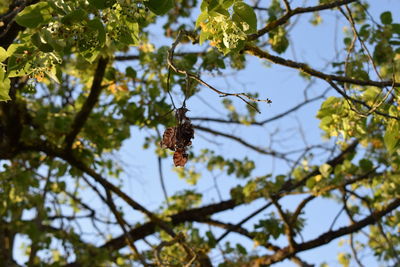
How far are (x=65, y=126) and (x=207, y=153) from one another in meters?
2.45

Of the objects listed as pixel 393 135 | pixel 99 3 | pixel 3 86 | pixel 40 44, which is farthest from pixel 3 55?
pixel 393 135

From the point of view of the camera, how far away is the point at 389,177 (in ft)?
13.7

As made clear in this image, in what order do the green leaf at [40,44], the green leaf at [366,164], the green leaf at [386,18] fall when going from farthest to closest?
the green leaf at [366,164], the green leaf at [386,18], the green leaf at [40,44]

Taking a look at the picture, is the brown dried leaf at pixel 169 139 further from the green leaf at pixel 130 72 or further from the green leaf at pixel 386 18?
the green leaf at pixel 386 18

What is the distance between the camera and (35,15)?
179cm

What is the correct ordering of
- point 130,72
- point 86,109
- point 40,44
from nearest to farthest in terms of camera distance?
point 40,44, point 86,109, point 130,72

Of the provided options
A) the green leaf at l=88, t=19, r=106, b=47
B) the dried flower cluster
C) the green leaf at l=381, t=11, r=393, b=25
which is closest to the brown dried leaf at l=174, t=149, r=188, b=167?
the dried flower cluster

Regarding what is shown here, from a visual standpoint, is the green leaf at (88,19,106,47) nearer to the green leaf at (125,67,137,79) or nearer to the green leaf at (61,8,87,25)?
the green leaf at (61,8,87,25)

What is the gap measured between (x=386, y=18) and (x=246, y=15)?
2215 millimetres

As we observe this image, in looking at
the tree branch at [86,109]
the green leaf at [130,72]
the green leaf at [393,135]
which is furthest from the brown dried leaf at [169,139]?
the green leaf at [130,72]

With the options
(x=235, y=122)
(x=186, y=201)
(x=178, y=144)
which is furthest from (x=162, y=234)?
(x=178, y=144)

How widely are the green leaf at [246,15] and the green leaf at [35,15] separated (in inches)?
28.9

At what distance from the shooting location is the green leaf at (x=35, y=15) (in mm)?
1775

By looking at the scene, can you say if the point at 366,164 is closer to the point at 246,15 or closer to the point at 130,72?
the point at 130,72
